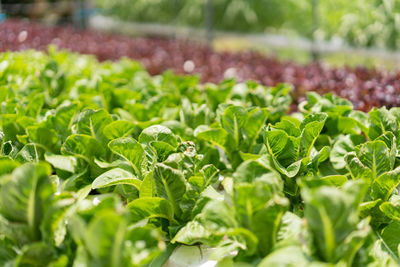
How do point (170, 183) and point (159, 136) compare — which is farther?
point (159, 136)

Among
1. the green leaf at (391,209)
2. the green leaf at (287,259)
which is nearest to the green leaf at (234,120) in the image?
the green leaf at (391,209)

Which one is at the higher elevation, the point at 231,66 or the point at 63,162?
the point at 63,162

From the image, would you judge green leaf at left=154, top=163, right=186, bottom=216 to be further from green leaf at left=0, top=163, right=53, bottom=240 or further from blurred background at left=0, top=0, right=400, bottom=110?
blurred background at left=0, top=0, right=400, bottom=110

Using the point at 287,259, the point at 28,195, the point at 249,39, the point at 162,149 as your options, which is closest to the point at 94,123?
the point at 162,149

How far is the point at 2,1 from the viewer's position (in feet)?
56.5

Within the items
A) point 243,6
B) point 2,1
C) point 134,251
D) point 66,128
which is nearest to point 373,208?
point 134,251

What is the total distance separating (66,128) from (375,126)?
121 centimetres

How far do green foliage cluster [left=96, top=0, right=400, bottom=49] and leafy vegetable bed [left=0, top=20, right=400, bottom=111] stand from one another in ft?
9.44

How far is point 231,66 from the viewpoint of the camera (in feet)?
12.7

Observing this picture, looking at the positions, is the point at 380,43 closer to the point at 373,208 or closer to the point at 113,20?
the point at 373,208

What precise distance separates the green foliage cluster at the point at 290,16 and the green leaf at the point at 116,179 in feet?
17.8

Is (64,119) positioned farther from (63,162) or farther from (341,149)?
(341,149)

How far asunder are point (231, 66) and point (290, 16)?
662 centimetres

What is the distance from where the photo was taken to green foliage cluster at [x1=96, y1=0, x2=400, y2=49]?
6391mm
